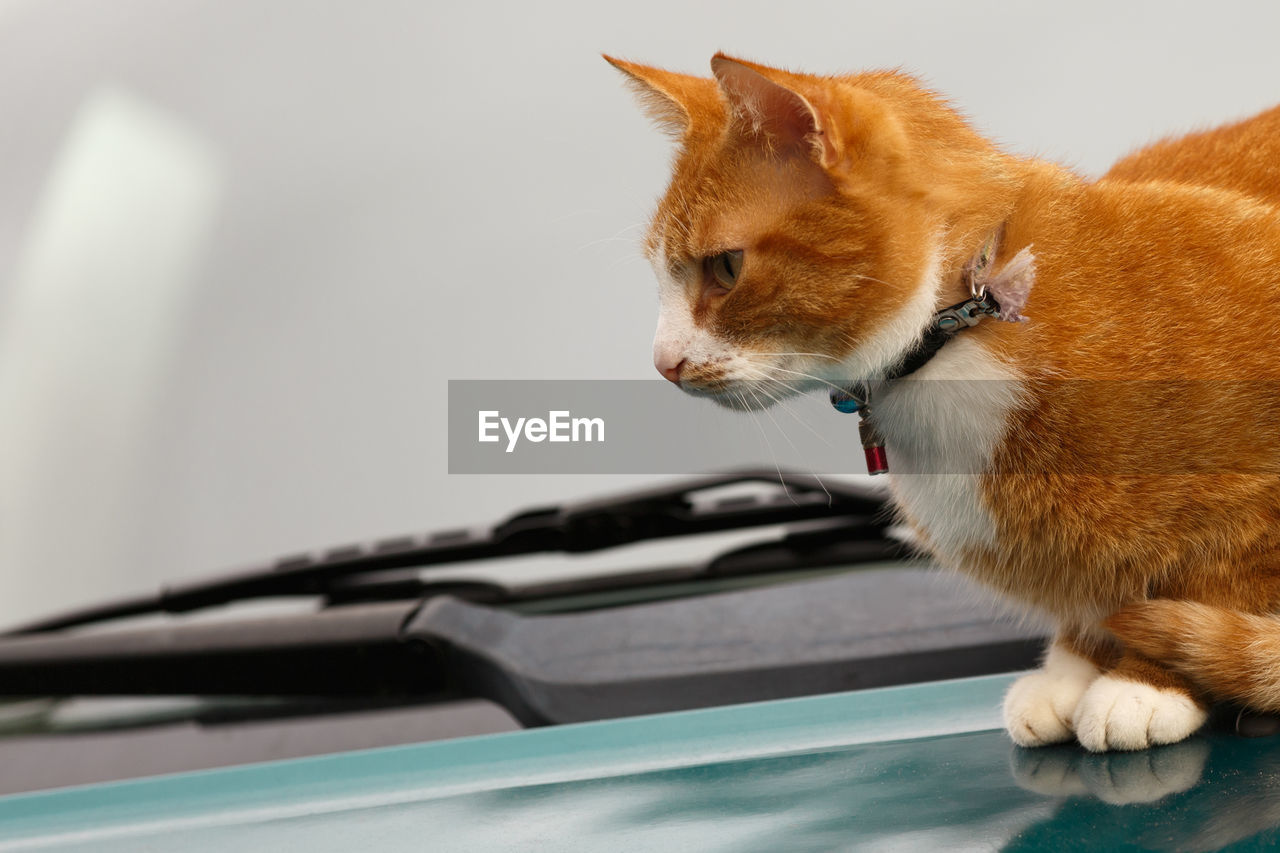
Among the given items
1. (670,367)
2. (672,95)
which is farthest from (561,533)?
(672,95)

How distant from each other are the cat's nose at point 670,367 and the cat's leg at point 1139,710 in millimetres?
477

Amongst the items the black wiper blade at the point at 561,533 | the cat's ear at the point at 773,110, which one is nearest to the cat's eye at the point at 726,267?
the cat's ear at the point at 773,110

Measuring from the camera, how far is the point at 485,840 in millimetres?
795

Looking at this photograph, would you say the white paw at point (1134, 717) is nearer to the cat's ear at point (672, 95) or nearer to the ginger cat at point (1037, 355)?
the ginger cat at point (1037, 355)

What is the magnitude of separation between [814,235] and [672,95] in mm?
262

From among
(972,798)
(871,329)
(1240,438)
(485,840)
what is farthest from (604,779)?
(1240,438)

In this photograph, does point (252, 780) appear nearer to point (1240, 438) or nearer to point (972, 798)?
point (972, 798)

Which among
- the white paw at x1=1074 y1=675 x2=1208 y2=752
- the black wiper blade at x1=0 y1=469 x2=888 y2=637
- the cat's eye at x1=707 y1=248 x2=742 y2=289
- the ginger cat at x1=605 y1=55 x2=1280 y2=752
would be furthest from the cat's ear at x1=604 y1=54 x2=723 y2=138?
the white paw at x1=1074 y1=675 x2=1208 y2=752

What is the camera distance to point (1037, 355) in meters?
0.92

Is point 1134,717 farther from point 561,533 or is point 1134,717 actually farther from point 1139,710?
point 561,533

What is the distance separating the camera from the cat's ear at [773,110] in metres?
1.00

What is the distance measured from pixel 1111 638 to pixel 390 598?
114 cm

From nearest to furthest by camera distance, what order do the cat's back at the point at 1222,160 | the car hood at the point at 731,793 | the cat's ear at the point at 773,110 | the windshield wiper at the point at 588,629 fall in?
the car hood at the point at 731,793 < the cat's ear at the point at 773,110 < the cat's back at the point at 1222,160 < the windshield wiper at the point at 588,629

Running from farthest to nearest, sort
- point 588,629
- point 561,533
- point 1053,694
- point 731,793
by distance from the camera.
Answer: point 561,533 → point 588,629 → point 1053,694 → point 731,793
